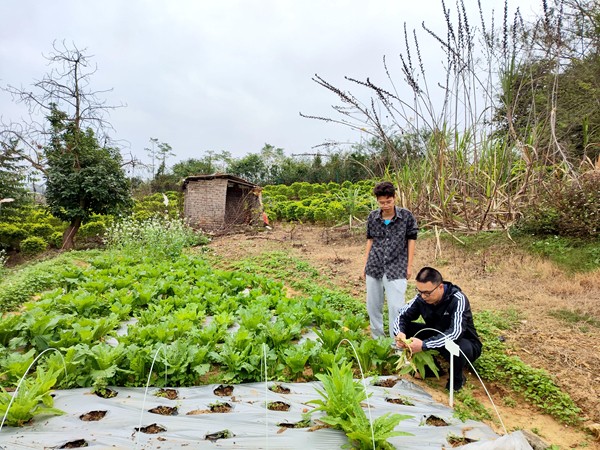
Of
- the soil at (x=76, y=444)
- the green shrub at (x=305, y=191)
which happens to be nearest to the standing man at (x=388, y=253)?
the soil at (x=76, y=444)

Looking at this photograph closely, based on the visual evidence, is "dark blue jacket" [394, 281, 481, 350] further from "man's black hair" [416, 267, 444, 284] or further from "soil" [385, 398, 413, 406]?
"soil" [385, 398, 413, 406]

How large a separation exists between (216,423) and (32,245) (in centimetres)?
1355

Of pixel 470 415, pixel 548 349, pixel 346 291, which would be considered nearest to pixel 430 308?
pixel 470 415

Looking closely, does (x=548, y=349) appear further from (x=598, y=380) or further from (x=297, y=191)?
(x=297, y=191)

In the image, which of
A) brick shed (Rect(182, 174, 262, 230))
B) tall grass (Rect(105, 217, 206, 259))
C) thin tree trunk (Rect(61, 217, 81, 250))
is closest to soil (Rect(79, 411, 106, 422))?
tall grass (Rect(105, 217, 206, 259))

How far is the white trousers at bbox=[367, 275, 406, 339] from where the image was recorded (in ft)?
11.3

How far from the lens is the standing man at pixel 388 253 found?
3.45 m

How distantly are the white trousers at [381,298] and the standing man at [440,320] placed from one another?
322mm

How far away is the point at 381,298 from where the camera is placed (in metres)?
3.70

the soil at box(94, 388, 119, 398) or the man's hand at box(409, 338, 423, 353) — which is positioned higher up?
the man's hand at box(409, 338, 423, 353)

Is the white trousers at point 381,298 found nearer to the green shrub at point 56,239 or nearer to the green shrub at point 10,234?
the green shrub at point 56,239

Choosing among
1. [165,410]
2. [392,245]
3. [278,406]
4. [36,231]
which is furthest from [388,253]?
[36,231]

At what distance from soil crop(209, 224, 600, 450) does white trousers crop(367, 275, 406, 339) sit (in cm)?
70

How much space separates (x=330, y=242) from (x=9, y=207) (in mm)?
12227
